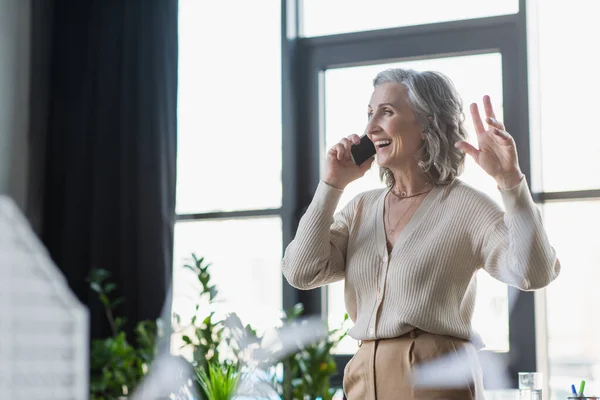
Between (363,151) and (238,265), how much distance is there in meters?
2.04

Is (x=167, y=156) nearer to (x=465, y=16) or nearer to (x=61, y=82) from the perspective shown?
(x=61, y=82)

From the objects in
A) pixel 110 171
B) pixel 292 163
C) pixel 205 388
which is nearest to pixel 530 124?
pixel 292 163

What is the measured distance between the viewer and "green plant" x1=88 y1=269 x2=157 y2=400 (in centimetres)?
350

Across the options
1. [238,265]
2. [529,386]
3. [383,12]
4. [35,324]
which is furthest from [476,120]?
[35,324]

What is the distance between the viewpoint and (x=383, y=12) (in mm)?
3646

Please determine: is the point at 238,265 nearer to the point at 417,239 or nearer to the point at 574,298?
the point at 574,298

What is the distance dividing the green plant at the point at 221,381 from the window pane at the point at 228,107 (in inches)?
29.6

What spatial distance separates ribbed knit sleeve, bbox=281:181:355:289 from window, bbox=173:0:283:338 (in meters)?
1.84

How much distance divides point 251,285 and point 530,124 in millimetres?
1323

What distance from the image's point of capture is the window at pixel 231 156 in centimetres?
370

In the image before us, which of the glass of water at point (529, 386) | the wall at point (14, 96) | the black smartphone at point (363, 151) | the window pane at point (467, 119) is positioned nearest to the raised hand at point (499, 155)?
the black smartphone at point (363, 151)

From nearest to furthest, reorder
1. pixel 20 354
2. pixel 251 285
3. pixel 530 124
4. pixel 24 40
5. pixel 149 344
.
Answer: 1. pixel 530 124
2. pixel 149 344
3. pixel 251 285
4. pixel 24 40
5. pixel 20 354

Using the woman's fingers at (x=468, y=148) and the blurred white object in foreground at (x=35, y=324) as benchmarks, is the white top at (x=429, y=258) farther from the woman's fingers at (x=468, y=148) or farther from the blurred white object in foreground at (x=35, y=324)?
the blurred white object in foreground at (x=35, y=324)

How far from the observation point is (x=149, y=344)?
3475 millimetres
